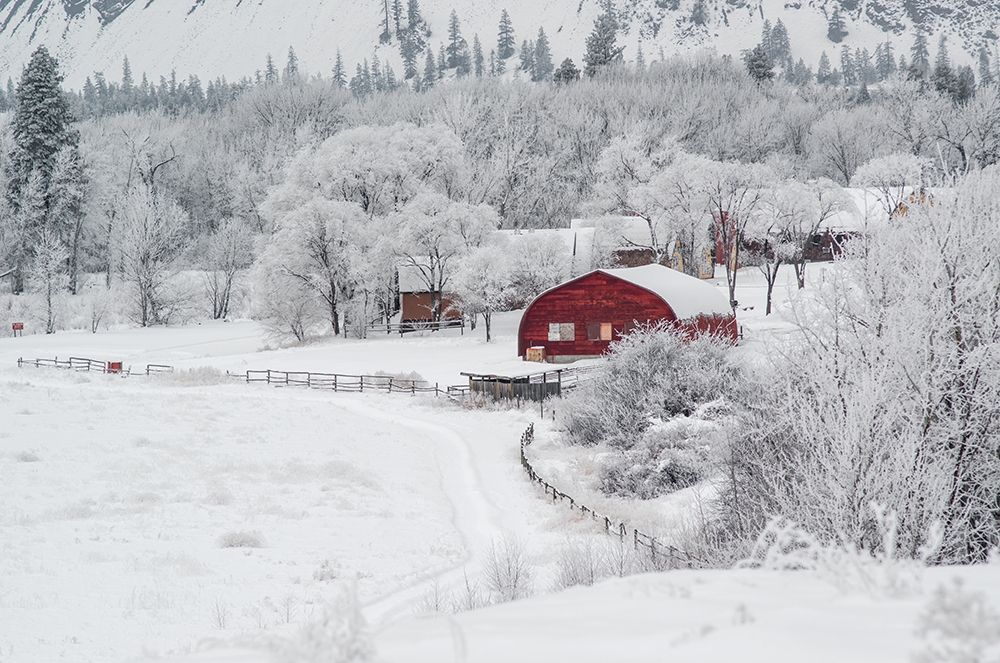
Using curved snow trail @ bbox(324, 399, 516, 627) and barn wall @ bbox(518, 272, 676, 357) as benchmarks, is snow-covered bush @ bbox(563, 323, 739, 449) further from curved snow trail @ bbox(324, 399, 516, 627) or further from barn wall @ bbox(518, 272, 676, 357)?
barn wall @ bbox(518, 272, 676, 357)

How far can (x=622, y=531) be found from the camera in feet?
49.3

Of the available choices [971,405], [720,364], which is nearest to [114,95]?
[720,364]

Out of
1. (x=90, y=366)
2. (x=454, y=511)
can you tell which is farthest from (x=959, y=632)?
(x=90, y=366)

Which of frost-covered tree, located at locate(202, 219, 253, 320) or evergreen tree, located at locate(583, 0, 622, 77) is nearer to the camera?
frost-covered tree, located at locate(202, 219, 253, 320)

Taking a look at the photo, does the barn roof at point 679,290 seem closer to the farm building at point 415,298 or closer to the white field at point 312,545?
the white field at point 312,545

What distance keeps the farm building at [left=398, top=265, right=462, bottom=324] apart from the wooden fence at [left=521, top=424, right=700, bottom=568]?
32270mm

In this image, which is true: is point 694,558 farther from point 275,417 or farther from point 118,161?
point 118,161

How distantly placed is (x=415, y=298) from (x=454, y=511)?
4272 cm

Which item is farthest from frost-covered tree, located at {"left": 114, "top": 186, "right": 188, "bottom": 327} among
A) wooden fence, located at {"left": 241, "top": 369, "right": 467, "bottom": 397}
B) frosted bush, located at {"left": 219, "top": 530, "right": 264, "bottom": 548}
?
frosted bush, located at {"left": 219, "top": 530, "right": 264, "bottom": 548}

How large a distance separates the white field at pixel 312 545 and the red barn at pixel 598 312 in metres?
11.2

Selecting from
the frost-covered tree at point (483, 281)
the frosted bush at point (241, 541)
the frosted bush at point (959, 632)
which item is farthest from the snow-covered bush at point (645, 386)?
the frost-covered tree at point (483, 281)

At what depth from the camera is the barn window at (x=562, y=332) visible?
47969 mm

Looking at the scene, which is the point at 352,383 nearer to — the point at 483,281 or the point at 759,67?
the point at 483,281

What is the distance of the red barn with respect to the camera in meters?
46.5
